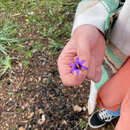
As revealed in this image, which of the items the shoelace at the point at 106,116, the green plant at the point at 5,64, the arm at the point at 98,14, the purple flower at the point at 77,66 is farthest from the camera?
the green plant at the point at 5,64

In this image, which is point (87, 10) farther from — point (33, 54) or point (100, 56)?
point (33, 54)

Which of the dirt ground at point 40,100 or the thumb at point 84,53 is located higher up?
the thumb at point 84,53

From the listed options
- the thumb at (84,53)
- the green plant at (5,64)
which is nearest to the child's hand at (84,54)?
the thumb at (84,53)

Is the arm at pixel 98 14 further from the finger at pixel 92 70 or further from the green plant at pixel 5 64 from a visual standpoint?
the green plant at pixel 5 64

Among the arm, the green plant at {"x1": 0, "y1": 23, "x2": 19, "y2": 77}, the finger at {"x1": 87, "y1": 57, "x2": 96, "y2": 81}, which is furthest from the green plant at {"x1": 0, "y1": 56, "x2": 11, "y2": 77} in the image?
the finger at {"x1": 87, "y1": 57, "x2": 96, "y2": 81}

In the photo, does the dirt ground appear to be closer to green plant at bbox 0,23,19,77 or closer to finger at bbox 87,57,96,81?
green plant at bbox 0,23,19,77

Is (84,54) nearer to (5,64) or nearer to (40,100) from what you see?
(40,100)

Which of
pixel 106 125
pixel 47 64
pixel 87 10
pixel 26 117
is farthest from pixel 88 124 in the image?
pixel 87 10
